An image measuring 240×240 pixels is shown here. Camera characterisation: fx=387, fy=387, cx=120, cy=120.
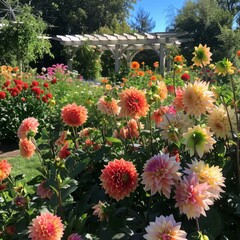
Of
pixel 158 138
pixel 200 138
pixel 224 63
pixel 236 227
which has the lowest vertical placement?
pixel 236 227

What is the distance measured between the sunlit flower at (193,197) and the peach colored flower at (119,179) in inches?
7.8

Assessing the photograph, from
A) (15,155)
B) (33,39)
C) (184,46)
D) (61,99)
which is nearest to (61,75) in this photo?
(61,99)

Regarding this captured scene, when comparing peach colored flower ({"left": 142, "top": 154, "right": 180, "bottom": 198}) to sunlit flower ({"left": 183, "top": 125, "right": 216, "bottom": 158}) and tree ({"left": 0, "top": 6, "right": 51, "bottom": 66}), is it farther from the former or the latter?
tree ({"left": 0, "top": 6, "right": 51, "bottom": 66})

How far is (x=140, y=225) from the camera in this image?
3.80ft

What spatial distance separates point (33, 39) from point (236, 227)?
1113cm

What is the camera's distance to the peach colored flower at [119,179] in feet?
3.53

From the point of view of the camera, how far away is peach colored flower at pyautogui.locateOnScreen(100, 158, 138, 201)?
3.53 ft

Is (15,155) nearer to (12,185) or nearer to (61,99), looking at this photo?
(61,99)

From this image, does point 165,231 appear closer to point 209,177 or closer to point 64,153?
point 209,177

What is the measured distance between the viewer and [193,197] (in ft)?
A: 2.93

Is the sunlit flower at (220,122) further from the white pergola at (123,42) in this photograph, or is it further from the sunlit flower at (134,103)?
the white pergola at (123,42)

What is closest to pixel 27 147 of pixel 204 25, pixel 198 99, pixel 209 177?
pixel 198 99

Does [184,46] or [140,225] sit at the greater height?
[184,46]

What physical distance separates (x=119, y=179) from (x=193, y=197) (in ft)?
0.83
